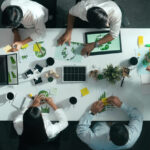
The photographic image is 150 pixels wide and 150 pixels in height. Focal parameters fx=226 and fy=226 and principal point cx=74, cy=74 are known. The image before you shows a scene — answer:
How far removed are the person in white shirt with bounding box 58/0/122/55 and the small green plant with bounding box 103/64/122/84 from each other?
253 mm

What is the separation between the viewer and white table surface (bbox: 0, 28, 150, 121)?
87.6 inches

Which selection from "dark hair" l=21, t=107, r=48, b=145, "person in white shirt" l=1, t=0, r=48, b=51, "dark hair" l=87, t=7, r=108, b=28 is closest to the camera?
"dark hair" l=87, t=7, r=108, b=28

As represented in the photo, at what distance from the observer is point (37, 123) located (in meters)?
1.99

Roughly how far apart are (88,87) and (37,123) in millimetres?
608

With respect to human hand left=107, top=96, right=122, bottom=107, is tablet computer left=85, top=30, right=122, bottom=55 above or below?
above

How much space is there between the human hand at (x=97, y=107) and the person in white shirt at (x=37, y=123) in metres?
0.29

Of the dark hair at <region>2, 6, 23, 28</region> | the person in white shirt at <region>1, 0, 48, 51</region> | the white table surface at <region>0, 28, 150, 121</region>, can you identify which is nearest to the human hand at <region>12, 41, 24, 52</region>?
the person in white shirt at <region>1, 0, 48, 51</region>

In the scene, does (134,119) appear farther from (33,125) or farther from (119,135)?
(33,125)

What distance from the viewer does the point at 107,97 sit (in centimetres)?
224

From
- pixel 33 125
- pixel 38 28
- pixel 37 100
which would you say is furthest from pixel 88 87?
pixel 38 28

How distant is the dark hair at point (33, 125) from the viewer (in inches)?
77.8

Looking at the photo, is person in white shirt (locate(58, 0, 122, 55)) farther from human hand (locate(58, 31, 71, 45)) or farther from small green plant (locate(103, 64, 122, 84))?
small green plant (locate(103, 64, 122, 84))

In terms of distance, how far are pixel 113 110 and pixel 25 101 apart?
887 millimetres

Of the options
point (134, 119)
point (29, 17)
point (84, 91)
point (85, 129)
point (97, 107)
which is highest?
point (29, 17)
